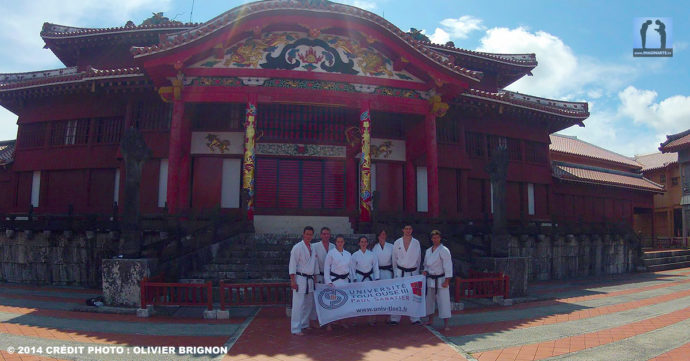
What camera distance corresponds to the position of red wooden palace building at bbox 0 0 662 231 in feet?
41.5

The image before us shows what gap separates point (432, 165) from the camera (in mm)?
13711

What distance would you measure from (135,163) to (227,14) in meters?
5.92

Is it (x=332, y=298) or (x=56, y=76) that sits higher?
(x=56, y=76)

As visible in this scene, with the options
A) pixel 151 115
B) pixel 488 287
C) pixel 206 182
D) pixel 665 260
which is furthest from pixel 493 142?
pixel 151 115

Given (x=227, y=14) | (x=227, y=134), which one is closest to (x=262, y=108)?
(x=227, y=134)

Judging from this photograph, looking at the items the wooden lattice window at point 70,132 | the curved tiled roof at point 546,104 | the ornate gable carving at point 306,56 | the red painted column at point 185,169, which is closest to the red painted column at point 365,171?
the ornate gable carving at point 306,56

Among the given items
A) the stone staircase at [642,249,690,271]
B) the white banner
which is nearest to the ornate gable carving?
the white banner

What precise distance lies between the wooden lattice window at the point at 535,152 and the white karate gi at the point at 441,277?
13649 millimetres

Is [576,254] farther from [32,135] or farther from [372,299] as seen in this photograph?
[32,135]

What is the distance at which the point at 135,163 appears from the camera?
29.2ft

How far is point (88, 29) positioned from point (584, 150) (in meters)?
28.4

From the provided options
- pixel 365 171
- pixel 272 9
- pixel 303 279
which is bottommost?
pixel 303 279

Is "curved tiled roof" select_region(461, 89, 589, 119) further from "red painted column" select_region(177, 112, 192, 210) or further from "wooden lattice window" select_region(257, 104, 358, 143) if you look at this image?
"red painted column" select_region(177, 112, 192, 210)

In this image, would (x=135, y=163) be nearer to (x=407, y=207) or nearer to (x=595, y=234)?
(x=407, y=207)
